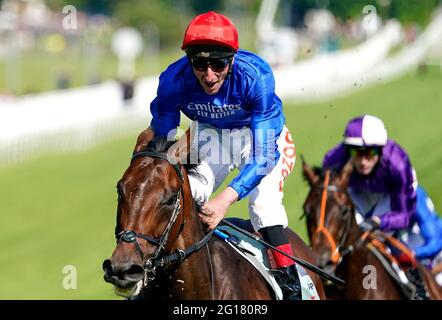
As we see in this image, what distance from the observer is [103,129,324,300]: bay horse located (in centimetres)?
405

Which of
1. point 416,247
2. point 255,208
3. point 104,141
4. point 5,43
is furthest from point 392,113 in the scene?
point 5,43

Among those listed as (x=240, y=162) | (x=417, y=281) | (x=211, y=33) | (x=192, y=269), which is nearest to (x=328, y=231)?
(x=417, y=281)

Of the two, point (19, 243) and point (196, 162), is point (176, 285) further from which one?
point (19, 243)

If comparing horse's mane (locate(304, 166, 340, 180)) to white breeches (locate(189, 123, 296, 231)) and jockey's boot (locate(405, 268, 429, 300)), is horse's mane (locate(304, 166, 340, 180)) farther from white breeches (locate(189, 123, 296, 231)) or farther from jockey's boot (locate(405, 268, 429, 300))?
white breeches (locate(189, 123, 296, 231))

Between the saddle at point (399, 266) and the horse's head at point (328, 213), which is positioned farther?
the saddle at point (399, 266)

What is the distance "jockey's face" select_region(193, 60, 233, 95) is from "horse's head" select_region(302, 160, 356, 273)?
2172 mm

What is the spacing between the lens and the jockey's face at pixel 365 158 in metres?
7.46

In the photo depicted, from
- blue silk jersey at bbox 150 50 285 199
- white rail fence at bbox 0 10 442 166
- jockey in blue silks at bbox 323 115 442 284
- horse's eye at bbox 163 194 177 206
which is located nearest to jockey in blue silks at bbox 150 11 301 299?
blue silk jersey at bbox 150 50 285 199

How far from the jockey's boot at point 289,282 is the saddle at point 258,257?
0.15ft

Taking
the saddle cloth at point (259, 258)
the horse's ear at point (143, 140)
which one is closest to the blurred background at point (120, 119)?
the saddle cloth at point (259, 258)

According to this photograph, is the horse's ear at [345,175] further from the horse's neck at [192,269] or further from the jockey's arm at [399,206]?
the horse's neck at [192,269]

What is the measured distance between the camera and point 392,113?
2598 centimetres

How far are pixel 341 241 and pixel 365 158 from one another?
0.83 metres
